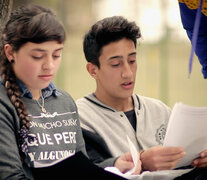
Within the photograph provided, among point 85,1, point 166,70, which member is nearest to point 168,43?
point 166,70

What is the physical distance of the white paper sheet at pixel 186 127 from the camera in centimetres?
104

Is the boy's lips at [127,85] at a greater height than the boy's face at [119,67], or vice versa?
the boy's face at [119,67]

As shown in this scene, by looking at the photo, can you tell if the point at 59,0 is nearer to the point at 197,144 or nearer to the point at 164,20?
the point at 164,20

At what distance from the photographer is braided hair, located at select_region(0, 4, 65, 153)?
1.04 m

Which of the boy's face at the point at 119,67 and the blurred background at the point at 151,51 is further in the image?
the blurred background at the point at 151,51

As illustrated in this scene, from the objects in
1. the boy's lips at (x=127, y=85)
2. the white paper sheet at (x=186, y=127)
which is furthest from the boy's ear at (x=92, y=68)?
the white paper sheet at (x=186, y=127)

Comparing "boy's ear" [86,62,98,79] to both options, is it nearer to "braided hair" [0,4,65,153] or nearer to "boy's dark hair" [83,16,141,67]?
"boy's dark hair" [83,16,141,67]

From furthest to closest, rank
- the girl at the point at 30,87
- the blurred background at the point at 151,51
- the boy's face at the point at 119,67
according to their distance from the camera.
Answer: the blurred background at the point at 151,51, the boy's face at the point at 119,67, the girl at the point at 30,87

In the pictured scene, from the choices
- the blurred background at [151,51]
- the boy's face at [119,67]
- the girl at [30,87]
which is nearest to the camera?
the girl at [30,87]

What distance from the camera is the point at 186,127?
106 cm

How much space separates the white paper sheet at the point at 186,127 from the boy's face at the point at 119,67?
0.38 metres

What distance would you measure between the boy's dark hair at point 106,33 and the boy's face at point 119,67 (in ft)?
0.06

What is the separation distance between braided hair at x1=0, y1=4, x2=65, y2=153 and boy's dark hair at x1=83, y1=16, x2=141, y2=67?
33 cm

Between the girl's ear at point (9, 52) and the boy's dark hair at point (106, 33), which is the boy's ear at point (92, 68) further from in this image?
→ the girl's ear at point (9, 52)
